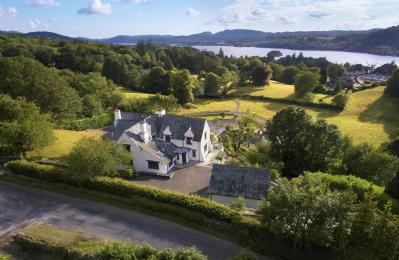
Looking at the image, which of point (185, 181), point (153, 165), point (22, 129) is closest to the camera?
point (22, 129)

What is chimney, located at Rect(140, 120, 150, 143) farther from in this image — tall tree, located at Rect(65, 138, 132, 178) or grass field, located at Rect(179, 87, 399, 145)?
grass field, located at Rect(179, 87, 399, 145)

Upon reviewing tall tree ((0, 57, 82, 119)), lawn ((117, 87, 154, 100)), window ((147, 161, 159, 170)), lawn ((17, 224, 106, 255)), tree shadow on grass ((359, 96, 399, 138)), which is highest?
tall tree ((0, 57, 82, 119))

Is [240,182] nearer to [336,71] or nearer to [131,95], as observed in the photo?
[131,95]

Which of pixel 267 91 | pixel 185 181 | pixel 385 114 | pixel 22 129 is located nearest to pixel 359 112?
pixel 385 114

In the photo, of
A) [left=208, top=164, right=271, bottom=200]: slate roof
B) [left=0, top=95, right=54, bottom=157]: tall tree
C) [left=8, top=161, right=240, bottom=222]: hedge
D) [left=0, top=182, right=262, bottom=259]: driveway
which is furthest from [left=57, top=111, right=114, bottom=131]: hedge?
[left=208, top=164, right=271, bottom=200]: slate roof

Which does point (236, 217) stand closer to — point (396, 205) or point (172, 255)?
point (172, 255)

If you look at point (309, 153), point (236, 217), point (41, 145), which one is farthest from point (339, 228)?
point (41, 145)

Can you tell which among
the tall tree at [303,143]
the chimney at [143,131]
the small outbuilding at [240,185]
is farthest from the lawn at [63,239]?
the tall tree at [303,143]
